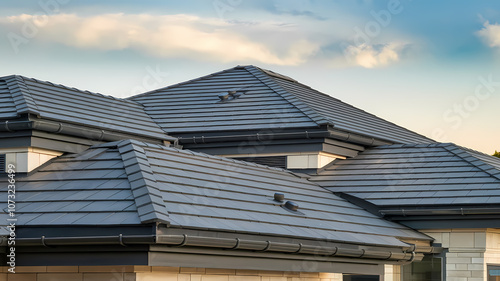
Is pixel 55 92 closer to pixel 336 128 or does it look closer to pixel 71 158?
pixel 71 158

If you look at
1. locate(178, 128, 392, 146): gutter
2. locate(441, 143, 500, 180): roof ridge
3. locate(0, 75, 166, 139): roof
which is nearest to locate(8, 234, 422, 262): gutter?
locate(0, 75, 166, 139): roof

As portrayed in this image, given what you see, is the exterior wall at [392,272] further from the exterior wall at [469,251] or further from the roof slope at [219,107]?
the roof slope at [219,107]

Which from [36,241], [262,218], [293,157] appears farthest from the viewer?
[293,157]

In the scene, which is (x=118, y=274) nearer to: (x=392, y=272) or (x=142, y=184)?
(x=142, y=184)

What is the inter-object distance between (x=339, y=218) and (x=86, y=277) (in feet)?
20.0

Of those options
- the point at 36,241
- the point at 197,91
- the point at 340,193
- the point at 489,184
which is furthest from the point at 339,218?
the point at 197,91

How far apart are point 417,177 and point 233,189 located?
231 inches

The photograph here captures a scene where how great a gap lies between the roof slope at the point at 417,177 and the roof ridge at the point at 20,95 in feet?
22.2

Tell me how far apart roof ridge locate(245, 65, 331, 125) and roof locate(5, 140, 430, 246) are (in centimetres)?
311

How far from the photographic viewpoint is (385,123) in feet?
83.3

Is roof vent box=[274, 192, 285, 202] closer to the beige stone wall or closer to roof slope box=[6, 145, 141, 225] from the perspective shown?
the beige stone wall

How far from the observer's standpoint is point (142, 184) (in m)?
12.7

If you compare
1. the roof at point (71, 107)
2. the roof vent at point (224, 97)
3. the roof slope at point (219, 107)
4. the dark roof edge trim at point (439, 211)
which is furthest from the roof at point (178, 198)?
the roof vent at point (224, 97)

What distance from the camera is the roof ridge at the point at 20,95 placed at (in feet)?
52.7
